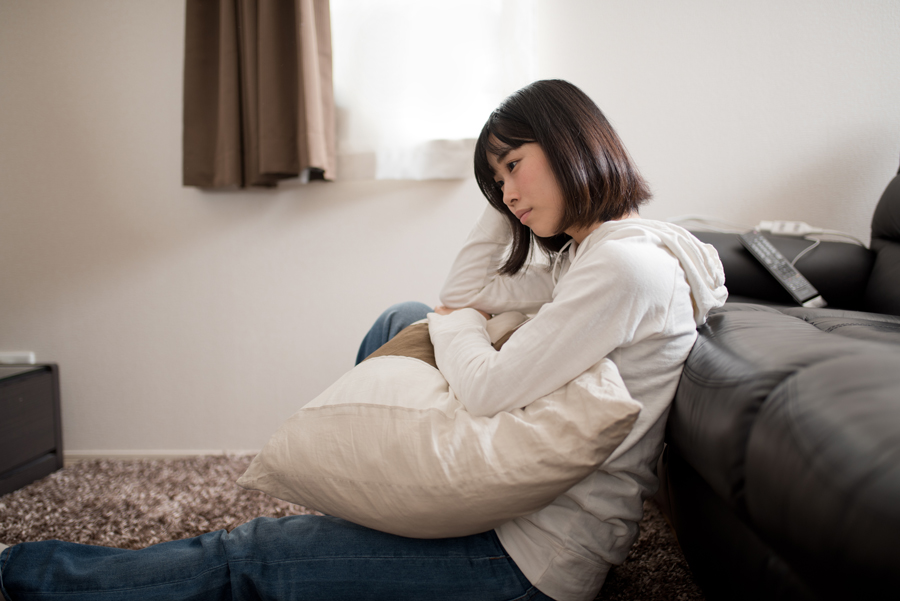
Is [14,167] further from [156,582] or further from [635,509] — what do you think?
[635,509]

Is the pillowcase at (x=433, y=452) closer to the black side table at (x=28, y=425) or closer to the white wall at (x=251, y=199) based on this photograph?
the white wall at (x=251, y=199)

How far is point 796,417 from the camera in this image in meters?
0.31

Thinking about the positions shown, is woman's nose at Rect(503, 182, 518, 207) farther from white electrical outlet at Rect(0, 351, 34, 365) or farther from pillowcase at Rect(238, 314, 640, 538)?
white electrical outlet at Rect(0, 351, 34, 365)

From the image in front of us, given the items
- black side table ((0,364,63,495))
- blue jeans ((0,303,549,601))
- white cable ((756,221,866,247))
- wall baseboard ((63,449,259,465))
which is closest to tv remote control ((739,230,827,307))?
white cable ((756,221,866,247))

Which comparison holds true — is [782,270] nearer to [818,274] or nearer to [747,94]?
[818,274]

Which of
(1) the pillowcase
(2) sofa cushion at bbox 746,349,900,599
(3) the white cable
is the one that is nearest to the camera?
(2) sofa cushion at bbox 746,349,900,599

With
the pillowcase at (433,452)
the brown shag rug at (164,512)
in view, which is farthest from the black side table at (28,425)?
the pillowcase at (433,452)

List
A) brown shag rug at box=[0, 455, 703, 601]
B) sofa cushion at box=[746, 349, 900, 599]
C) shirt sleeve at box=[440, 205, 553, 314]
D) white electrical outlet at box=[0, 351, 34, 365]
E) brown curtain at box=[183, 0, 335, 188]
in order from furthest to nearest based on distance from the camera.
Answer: white electrical outlet at box=[0, 351, 34, 365]
brown curtain at box=[183, 0, 335, 188]
shirt sleeve at box=[440, 205, 553, 314]
brown shag rug at box=[0, 455, 703, 601]
sofa cushion at box=[746, 349, 900, 599]

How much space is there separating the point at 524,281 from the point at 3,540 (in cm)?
126

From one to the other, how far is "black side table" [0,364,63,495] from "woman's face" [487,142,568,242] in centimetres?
145

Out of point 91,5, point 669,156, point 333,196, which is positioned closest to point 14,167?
point 91,5

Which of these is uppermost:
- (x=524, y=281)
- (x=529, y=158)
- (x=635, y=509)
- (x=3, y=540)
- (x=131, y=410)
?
(x=529, y=158)

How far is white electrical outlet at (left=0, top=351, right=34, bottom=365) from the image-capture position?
1568mm

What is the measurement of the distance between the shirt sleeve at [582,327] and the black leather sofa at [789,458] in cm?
9
